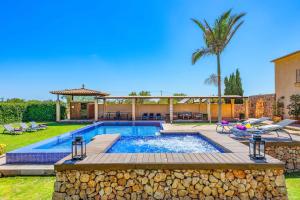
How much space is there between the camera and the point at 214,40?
16719 millimetres

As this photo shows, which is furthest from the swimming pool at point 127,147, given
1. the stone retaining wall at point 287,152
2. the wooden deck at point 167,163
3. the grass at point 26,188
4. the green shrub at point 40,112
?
the green shrub at point 40,112

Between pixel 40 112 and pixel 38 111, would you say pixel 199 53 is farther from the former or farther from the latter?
pixel 38 111

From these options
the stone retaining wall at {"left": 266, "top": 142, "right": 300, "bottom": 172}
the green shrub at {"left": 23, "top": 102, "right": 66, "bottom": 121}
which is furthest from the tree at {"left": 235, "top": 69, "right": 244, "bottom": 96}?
the stone retaining wall at {"left": 266, "top": 142, "right": 300, "bottom": 172}

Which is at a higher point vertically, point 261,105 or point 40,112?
point 261,105

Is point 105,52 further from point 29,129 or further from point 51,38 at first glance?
point 29,129

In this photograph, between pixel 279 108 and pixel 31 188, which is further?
pixel 279 108

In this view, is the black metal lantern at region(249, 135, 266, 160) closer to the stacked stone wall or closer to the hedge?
the stacked stone wall

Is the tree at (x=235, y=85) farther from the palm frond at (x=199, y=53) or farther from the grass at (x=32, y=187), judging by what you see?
the grass at (x=32, y=187)

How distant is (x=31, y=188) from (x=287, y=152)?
301 inches

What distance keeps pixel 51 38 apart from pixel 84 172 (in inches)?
808

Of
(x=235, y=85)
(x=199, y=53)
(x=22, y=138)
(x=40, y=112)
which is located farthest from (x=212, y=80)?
(x=40, y=112)

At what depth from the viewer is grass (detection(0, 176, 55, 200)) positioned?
15.9ft

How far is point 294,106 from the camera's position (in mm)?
16594

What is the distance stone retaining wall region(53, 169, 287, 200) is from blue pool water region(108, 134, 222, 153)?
2665mm
